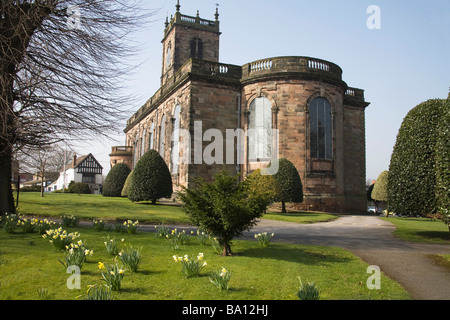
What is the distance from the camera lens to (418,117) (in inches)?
459

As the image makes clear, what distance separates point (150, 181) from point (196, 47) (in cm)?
2671

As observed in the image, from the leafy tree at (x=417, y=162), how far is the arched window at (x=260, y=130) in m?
11.4

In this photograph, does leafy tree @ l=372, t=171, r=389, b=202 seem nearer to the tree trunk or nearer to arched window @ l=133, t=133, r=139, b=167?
the tree trunk

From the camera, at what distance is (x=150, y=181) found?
21375 mm

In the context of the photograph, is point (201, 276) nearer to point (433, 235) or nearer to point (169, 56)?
point (433, 235)

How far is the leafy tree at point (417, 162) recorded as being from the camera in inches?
430

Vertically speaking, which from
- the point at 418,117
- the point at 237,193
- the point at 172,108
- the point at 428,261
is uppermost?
the point at 172,108

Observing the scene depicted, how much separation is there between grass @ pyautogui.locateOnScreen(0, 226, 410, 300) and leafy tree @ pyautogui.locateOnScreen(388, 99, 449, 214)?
15.3ft

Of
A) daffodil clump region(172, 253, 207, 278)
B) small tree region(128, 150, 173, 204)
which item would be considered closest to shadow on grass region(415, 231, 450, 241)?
daffodil clump region(172, 253, 207, 278)

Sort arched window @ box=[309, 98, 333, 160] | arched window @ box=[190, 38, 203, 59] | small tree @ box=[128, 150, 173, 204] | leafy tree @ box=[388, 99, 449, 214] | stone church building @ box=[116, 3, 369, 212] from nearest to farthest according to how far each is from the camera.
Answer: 1. leafy tree @ box=[388, 99, 449, 214]
2. small tree @ box=[128, 150, 173, 204]
3. stone church building @ box=[116, 3, 369, 212]
4. arched window @ box=[309, 98, 333, 160]
5. arched window @ box=[190, 38, 203, 59]

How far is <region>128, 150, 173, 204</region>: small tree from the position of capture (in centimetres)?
2136

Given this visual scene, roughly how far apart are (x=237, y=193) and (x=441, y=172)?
262 inches
